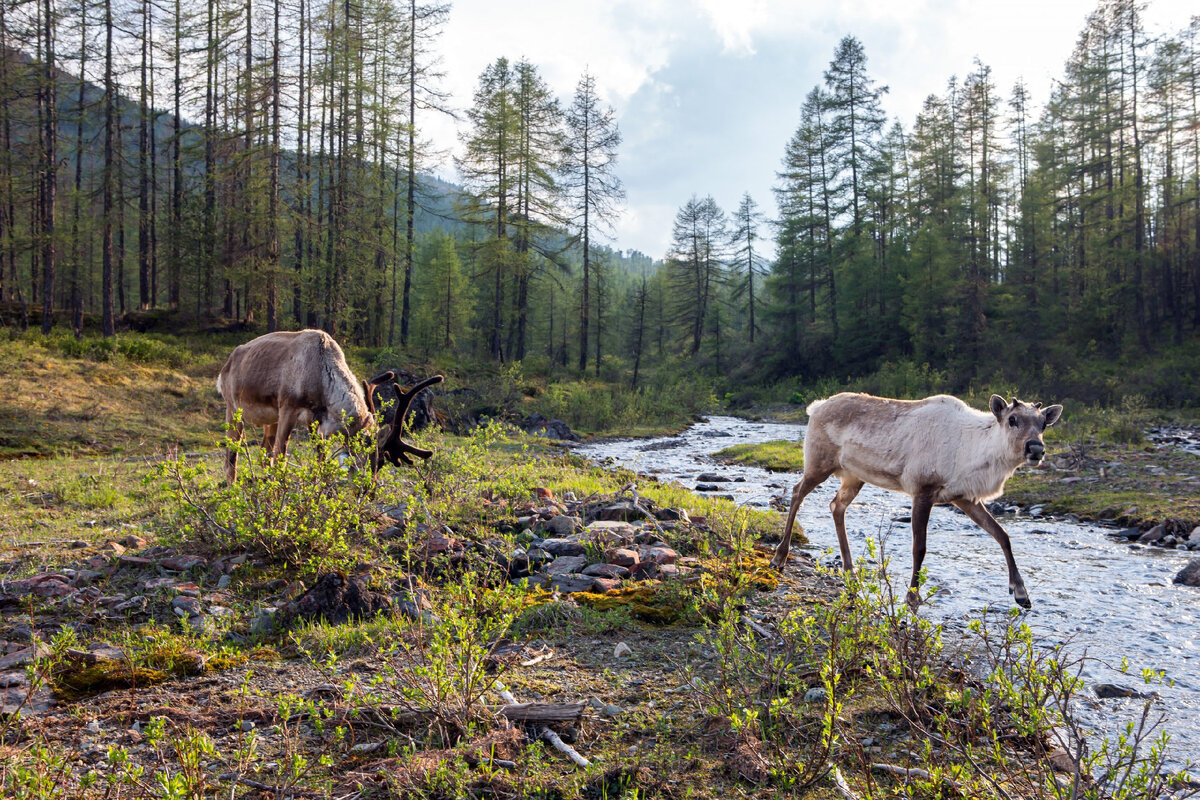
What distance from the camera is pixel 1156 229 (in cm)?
3847

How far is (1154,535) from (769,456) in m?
9.92

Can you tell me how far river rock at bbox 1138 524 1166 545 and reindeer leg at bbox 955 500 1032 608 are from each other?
14.6ft

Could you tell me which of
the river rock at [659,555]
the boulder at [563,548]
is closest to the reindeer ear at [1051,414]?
the river rock at [659,555]

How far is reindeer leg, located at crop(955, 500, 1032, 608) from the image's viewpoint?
20.9 feet

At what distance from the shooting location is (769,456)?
61.7 feet

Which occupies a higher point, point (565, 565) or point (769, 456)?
point (769, 456)

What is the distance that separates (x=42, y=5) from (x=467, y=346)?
46.3 metres

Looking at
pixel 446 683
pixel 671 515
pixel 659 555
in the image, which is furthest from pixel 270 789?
pixel 671 515

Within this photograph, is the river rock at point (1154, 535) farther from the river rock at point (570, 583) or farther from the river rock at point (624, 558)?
the river rock at point (570, 583)

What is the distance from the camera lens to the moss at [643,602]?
5.58m

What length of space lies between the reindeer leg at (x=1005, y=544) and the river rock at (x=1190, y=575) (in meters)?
2.29

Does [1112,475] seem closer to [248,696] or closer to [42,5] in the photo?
[248,696]

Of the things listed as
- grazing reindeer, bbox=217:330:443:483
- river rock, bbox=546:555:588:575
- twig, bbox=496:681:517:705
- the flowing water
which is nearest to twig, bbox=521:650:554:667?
twig, bbox=496:681:517:705

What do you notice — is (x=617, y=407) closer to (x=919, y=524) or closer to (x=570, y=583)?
(x=919, y=524)
